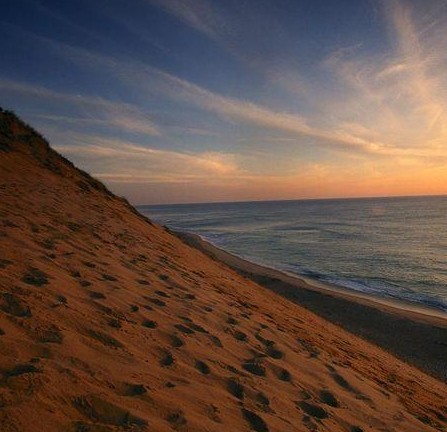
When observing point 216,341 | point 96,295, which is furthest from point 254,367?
point 96,295

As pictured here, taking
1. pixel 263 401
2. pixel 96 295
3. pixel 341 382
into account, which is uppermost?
pixel 96 295

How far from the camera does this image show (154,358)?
379cm

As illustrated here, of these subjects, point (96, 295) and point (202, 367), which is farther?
point (96, 295)

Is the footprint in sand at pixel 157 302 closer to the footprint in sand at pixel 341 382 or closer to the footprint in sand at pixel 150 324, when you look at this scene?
the footprint in sand at pixel 150 324

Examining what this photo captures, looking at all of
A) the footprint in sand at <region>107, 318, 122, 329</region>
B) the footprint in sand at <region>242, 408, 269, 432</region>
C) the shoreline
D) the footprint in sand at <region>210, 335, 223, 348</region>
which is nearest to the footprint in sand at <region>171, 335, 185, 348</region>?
the footprint in sand at <region>210, 335, 223, 348</region>

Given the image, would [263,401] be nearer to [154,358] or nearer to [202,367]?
[202,367]

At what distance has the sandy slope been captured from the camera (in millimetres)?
2828

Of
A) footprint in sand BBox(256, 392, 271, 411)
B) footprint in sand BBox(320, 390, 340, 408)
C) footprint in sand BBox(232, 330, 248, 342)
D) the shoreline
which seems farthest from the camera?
the shoreline

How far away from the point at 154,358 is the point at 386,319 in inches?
473

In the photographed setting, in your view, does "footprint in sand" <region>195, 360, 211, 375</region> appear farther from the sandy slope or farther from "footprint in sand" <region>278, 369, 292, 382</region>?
"footprint in sand" <region>278, 369, 292, 382</region>

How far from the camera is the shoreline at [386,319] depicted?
421 inches

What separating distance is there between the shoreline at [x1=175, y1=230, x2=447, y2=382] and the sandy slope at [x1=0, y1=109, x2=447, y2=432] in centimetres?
375

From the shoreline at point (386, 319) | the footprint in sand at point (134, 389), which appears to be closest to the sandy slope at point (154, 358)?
the footprint in sand at point (134, 389)

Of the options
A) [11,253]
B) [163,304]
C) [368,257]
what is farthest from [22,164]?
[368,257]
